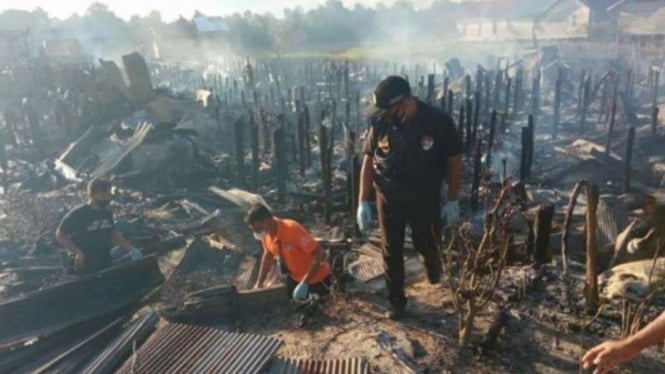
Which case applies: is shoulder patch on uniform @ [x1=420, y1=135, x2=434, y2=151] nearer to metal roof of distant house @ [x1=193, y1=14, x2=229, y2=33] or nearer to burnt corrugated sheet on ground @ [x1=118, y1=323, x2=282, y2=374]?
burnt corrugated sheet on ground @ [x1=118, y1=323, x2=282, y2=374]

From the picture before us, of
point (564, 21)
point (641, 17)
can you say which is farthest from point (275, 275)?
point (564, 21)

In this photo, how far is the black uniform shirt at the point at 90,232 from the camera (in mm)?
6609

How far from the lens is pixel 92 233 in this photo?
6.69 metres

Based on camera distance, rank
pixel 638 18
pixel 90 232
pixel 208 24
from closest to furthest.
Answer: pixel 90 232
pixel 638 18
pixel 208 24

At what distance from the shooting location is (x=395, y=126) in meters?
4.81

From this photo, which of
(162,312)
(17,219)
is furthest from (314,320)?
(17,219)

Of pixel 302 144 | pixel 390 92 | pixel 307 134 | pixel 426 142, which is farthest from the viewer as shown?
pixel 307 134

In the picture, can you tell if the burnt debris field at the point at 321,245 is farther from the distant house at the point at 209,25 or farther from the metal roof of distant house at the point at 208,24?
the metal roof of distant house at the point at 208,24

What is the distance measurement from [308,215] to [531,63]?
27.4 meters

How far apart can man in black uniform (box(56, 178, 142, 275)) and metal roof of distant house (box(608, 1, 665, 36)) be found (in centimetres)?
3719

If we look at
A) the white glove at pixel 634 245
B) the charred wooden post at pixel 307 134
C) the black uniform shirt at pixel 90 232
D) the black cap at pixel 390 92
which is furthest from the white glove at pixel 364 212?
the charred wooden post at pixel 307 134

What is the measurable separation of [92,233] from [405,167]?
406 centimetres

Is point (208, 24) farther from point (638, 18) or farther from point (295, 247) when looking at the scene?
point (295, 247)

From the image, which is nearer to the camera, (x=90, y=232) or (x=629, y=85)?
(x=90, y=232)
